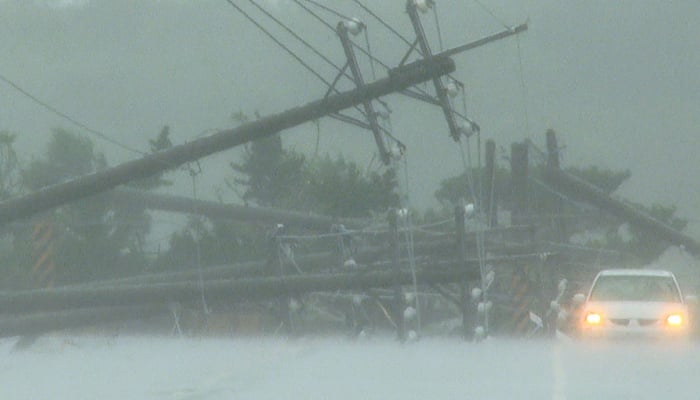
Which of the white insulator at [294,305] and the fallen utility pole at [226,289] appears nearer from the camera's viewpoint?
the fallen utility pole at [226,289]

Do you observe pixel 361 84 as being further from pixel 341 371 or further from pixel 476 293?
pixel 341 371

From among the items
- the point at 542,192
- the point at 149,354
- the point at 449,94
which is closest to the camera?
the point at 149,354

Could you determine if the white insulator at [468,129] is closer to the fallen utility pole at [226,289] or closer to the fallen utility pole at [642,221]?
the fallen utility pole at [226,289]

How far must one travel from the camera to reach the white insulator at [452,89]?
31297 mm

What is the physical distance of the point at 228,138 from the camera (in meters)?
32.3

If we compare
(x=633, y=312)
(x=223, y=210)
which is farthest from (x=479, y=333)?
(x=223, y=210)

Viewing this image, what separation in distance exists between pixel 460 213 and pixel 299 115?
17.8ft

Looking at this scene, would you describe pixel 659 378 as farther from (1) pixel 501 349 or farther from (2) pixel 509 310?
(2) pixel 509 310

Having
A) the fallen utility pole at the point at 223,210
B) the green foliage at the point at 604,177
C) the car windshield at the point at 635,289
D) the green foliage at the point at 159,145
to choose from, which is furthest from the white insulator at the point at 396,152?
the green foliage at the point at 604,177

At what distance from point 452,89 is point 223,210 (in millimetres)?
13882

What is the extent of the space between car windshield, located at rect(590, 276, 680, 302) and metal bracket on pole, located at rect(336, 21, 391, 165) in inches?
228

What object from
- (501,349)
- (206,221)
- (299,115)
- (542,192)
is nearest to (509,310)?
(299,115)

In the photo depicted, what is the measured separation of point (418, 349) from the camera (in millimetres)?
23578

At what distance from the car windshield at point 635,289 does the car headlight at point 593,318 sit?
81 centimetres
